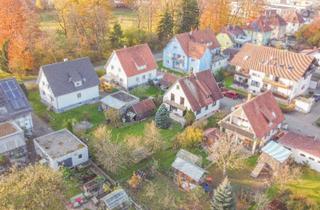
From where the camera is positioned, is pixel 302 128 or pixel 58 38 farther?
pixel 58 38

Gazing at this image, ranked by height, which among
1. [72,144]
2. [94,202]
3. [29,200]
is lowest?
[94,202]

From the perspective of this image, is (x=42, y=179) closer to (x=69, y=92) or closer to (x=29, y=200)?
(x=29, y=200)

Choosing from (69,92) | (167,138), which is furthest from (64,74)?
(167,138)

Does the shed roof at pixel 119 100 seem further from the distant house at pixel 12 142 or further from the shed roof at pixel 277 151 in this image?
the shed roof at pixel 277 151

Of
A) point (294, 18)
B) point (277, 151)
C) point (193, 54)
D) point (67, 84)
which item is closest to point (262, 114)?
point (277, 151)

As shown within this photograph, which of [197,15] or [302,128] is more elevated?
[197,15]

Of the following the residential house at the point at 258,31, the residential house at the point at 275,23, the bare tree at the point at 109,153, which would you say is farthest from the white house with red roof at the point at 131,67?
the residential house at the point at 275,23
